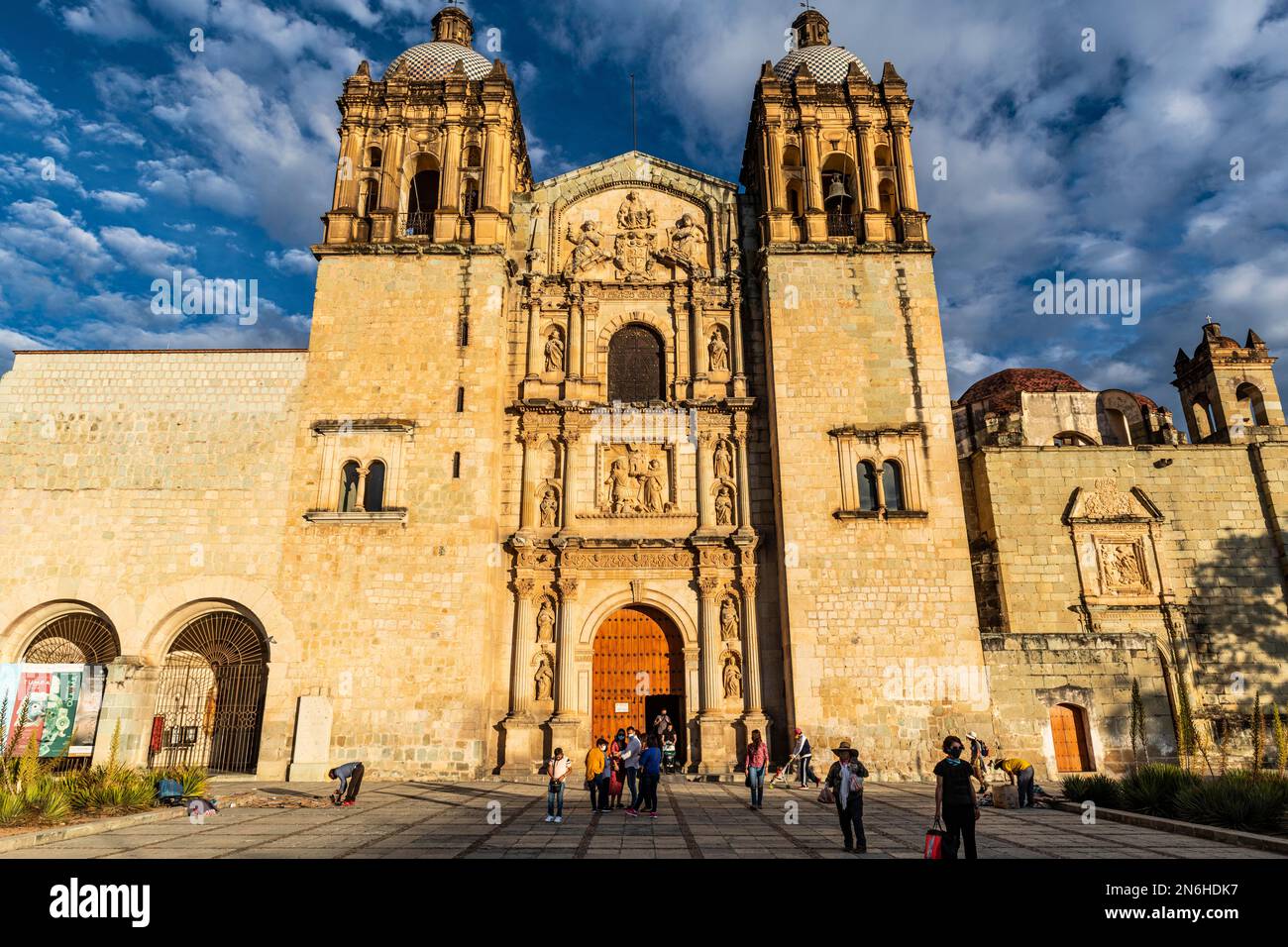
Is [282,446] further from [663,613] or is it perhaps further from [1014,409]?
[1014,409]

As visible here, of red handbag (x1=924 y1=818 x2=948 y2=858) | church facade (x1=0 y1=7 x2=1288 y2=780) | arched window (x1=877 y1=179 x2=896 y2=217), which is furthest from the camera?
arched window (x1=877 y1=179 x2=896 y2=217)

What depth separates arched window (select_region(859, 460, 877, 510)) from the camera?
1906 centimetres

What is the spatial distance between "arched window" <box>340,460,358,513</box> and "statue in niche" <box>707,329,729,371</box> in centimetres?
998

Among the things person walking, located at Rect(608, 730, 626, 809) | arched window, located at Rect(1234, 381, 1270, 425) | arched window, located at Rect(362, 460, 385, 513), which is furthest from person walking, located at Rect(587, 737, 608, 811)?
arched window, located at Rect(1234, 381, 1270, 425)

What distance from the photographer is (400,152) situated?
22266 millimetres

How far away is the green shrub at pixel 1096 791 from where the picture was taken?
1305cm

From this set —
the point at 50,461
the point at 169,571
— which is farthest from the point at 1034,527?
the point at 50,461

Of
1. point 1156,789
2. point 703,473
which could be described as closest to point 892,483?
point 703,473

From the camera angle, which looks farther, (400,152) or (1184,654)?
(400,152)

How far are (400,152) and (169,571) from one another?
1332cm

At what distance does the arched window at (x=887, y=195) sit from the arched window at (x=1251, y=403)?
46.5ft

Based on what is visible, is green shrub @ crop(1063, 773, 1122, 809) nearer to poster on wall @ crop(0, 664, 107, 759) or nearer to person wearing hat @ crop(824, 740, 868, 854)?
person wearing hat @ crop(824, 740, 868, 854)

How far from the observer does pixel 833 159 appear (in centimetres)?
2311
